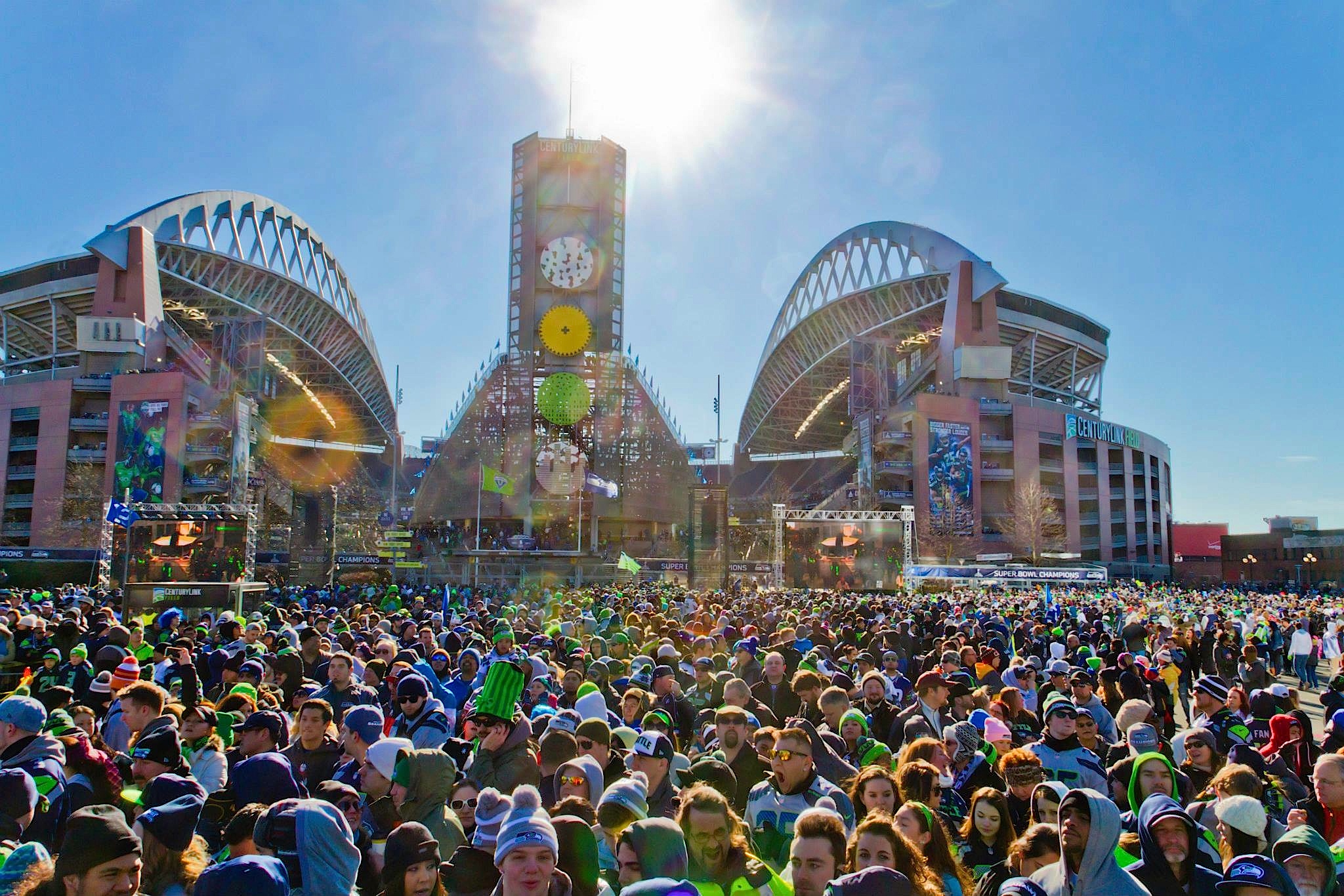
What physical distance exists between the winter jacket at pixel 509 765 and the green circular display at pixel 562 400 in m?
54.3

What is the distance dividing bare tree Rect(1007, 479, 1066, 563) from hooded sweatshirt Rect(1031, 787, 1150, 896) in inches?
2359

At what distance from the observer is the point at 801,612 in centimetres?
2023

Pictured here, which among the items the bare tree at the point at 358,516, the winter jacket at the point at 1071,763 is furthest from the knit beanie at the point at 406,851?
the bare tree at the point at 358,516

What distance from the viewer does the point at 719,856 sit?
414cm

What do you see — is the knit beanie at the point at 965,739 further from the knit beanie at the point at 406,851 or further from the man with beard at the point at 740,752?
the knit beanie at the point at 406,851

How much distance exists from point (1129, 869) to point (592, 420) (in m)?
57.8

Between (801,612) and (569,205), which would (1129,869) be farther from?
(569,205)

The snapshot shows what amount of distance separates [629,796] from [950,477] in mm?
62099

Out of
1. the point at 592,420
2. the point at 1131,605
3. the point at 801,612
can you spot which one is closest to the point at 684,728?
the point at 801,612

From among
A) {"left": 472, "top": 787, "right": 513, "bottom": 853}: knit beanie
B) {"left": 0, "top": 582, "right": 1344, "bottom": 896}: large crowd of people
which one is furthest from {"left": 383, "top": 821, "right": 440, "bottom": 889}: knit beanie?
{"left": 472, "top": 787, "right": 513, "bottom": 853}: knit beanie

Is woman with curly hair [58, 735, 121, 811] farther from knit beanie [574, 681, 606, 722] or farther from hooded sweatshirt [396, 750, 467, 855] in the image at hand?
knit beanie [574, 681, 606, 722]

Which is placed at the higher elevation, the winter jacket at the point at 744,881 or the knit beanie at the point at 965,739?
the knit beanie at the point at 965,739

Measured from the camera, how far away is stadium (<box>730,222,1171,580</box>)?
212 feet

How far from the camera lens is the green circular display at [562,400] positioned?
60.3 metres
